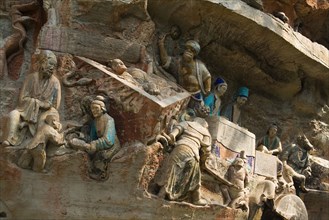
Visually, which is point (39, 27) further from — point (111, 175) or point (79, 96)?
point (111, 175)

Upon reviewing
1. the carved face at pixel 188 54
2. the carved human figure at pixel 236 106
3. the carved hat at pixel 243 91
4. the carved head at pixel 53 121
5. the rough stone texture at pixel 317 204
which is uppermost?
the carved face at pixel 188 54

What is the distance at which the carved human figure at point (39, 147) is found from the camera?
23.5ft

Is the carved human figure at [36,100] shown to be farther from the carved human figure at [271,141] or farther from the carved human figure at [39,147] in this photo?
the carved human figure at [271,141]

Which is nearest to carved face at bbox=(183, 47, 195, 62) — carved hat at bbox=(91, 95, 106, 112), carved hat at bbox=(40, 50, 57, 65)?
carved hat at bbox=(91, 95, 106, 112)

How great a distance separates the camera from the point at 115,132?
769 centimetres

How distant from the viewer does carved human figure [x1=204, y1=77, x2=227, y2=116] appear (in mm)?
9359

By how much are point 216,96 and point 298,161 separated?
2.15 meters

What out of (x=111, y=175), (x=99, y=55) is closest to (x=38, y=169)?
(x=111, y=175)

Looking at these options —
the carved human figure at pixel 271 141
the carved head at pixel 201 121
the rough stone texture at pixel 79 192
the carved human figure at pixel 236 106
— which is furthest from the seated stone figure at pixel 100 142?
the carved human figure at pixel 271 141

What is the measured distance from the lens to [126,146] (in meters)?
7.65

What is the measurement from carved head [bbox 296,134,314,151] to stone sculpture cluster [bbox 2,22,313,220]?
7.64ft

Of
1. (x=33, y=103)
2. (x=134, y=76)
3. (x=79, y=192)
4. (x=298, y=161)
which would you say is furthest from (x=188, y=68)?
(x=298, y=161)

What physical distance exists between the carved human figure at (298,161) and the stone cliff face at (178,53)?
225 millimetres

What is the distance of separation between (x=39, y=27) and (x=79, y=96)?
132 cm
